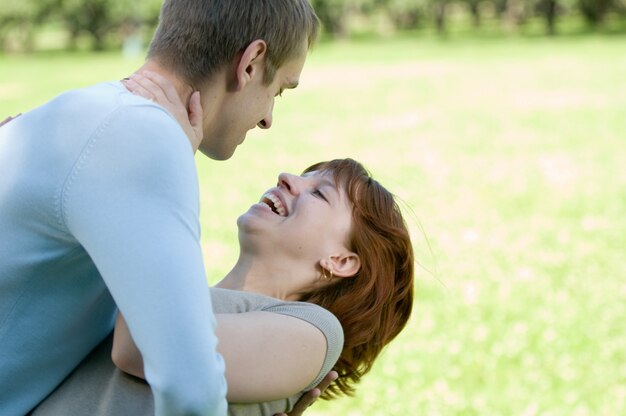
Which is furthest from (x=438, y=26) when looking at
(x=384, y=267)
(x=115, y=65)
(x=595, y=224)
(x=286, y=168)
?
(x=384, y=267)

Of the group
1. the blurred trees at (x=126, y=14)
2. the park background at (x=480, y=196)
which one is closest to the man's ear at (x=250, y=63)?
the park background at (x=480, y=196)

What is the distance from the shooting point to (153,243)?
5.71 ft

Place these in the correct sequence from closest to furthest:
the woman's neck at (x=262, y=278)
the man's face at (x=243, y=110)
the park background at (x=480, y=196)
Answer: the man's face at (x=243, y=110)
the woman's neck at (x=262, y=278)
the park background at (x=480, y=196)

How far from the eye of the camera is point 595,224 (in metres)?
10.8

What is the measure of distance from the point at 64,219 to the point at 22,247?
184 mm

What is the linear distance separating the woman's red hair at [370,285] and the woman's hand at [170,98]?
30.1 inches

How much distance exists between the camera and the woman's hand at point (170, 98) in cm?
209

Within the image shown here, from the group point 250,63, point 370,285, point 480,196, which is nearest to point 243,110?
point 250,63

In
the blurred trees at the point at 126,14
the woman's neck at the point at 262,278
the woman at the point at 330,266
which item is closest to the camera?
the woman at the point at 330,266

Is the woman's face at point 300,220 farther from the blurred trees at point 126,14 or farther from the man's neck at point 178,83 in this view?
→ the blurred trees at point 126,14

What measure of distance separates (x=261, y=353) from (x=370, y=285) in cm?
65

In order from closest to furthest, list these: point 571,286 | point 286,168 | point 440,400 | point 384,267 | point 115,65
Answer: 1. point 384,267
2. point 440,400
3. point 571,286
4. point 286,168
5. point 115,65

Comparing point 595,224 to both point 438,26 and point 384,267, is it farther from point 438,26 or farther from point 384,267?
point 438,26

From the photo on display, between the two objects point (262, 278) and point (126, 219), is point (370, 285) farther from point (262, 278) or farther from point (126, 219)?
point (126, 219)
